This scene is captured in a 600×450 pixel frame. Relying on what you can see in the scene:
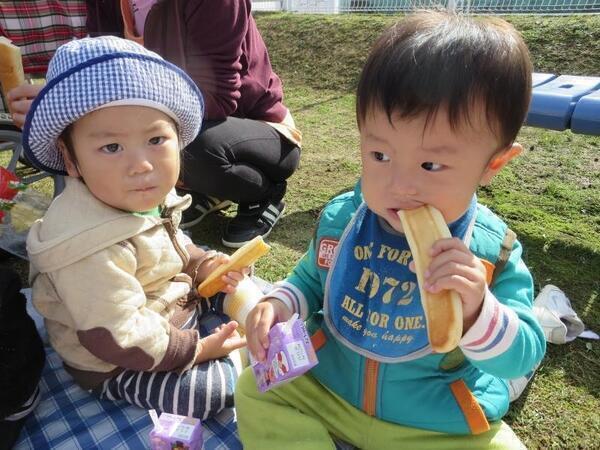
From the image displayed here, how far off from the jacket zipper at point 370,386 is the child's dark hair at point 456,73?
2.40ft

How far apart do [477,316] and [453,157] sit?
14.9 inches

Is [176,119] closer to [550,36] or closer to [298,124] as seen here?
[298,124]

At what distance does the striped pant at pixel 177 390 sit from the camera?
175cm

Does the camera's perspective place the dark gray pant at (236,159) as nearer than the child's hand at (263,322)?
No

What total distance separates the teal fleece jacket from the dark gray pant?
1394 millimetres

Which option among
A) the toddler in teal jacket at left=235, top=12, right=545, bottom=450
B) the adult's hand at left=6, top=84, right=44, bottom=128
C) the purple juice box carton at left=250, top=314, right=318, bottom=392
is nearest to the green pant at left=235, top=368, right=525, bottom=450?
the toddler in teal jacket at left=235, top=12, right=545, bottom=450

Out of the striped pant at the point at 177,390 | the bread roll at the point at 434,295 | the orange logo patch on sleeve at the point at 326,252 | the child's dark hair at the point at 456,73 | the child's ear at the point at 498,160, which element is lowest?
the striped pant at the point at 177,390

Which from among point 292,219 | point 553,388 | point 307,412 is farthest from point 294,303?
point 292,219

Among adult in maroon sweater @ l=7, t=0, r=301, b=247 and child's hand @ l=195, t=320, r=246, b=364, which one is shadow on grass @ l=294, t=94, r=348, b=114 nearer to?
adult in maroon sweater @ l=7, t=0, r=301, b=247

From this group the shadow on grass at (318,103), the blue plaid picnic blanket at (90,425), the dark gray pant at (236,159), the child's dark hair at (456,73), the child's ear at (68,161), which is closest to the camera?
the child's dark hair at (456,73)

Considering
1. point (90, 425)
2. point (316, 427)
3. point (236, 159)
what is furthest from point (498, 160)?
point (236, 159)

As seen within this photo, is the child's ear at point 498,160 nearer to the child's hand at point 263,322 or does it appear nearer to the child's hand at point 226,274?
the child's hand at point 263,322

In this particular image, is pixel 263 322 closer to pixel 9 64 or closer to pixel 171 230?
pixel 171 230

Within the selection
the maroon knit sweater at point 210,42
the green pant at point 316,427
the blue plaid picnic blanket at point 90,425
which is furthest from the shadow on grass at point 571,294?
the maroon knit sweater at point 210,42
